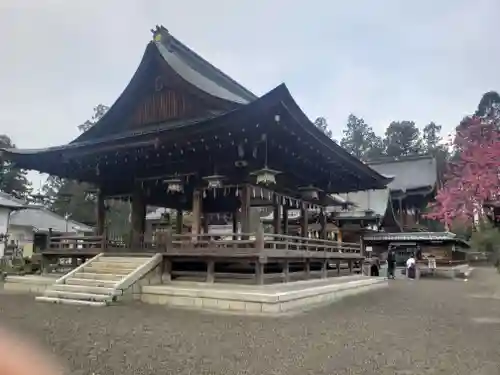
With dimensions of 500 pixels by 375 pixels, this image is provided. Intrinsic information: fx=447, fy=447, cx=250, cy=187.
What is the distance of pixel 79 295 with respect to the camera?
11.2 meters

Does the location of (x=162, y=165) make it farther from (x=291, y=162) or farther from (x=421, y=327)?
(x=421, y=327)

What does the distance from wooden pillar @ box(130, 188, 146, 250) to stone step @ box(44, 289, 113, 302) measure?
12.9 feet

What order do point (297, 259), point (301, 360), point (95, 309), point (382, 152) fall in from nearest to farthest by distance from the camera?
point (301, 360) < point (95, 309) < point (297, 259) < point (382, 152)

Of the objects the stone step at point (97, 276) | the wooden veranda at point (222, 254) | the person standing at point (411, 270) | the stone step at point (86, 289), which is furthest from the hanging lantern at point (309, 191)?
the person standing at point (411, 270)

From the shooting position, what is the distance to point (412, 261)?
25125 mm

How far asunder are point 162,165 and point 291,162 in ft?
14.2

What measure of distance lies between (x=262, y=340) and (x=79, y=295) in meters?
6.23

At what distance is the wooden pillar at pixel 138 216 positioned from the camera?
1533cm

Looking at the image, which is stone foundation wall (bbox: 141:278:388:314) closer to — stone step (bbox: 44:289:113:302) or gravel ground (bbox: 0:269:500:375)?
gravel ground (bbox: 0:269:500:375)

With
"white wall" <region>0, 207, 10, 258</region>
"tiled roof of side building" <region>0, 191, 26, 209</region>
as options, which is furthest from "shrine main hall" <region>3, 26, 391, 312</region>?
"white wall" <region>0, 207, 10, 258</region>

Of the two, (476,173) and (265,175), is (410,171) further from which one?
(265,175)

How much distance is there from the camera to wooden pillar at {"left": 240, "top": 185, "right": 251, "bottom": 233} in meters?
13.0

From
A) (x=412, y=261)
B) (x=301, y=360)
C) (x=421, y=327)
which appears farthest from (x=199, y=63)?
(x=412, y=261)

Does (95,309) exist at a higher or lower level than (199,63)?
lower
